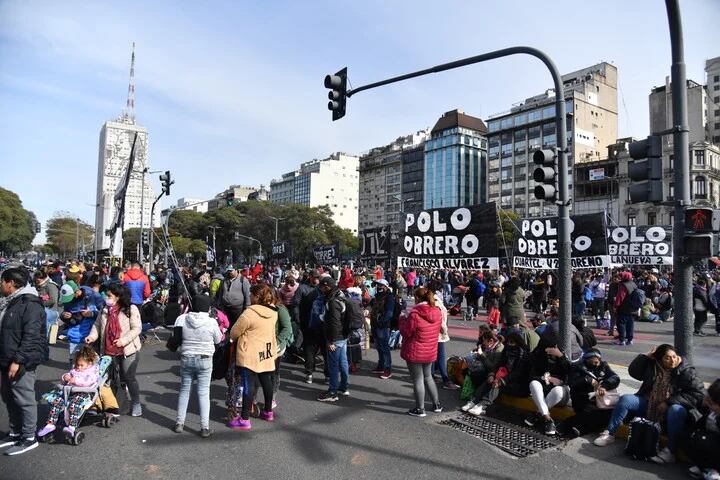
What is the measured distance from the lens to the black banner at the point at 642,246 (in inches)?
746

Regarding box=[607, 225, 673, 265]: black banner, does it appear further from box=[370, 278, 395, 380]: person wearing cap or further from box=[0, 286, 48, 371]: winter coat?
box=[0, 286, 48, 371]: winter coat

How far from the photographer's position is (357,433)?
5.66 meters

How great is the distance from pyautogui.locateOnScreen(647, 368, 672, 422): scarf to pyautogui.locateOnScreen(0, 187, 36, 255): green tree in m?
66.0

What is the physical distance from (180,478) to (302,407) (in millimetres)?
2348

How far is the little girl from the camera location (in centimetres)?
518

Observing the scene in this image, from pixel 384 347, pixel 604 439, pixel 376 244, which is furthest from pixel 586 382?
pixel 376 244

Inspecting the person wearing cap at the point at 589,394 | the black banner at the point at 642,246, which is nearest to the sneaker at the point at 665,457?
the person wearing cap at the point at 589,394

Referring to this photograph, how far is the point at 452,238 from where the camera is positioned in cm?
1180

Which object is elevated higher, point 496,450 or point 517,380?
point 517,380

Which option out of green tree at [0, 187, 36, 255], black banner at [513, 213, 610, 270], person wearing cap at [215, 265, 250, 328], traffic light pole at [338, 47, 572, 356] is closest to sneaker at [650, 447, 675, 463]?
traffic light pole at [338, 47, 572, 356]

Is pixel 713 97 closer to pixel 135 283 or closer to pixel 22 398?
pixel 135 283

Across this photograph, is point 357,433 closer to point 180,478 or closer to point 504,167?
point 180,478

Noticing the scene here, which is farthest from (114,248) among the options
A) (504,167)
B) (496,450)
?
(504,167)

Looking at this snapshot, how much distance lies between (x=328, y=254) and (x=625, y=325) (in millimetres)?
15522
